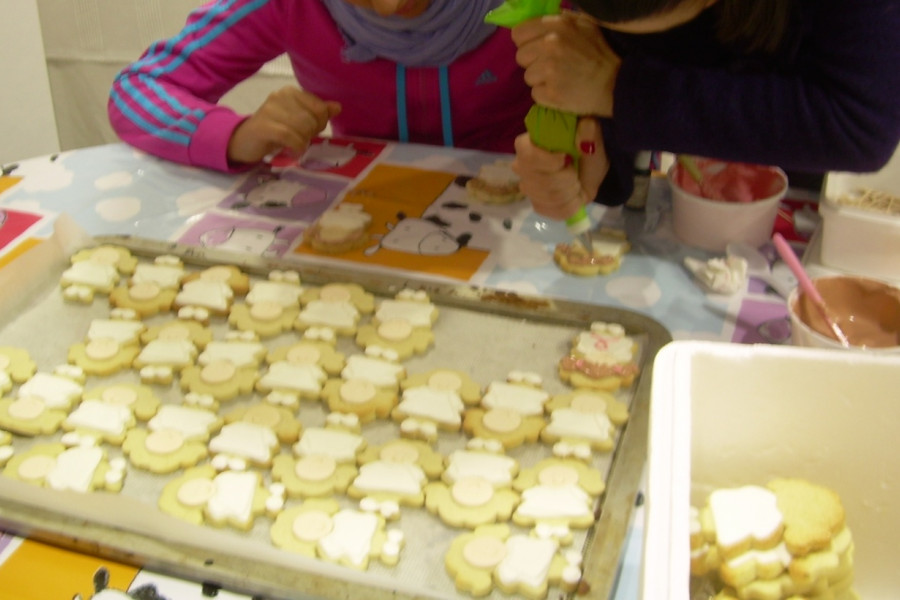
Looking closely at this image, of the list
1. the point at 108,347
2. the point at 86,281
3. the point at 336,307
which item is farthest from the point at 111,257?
the point at 336,307

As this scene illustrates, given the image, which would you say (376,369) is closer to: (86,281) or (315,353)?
(315,353)

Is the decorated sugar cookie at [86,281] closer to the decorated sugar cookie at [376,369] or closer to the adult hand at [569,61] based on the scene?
the decorated sugar cookie at [376,369]

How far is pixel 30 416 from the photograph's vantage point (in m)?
0.69

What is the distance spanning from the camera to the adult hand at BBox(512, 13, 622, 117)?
2.48 ft

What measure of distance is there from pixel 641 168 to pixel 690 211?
8 centimetres

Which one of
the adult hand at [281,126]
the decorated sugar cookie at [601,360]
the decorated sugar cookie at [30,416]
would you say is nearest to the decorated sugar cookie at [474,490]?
the decorated sugar cookie at [601,360]

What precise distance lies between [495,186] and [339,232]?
204 millimetres

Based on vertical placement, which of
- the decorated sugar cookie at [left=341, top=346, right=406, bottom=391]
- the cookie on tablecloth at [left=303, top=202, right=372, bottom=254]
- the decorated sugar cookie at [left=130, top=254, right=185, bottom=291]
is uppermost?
the cookie on tablecloth at [left=303, top=202, right=372, bottom=254]

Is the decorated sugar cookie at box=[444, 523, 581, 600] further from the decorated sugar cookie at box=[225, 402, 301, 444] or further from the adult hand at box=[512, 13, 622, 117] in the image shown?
the adult hand at box=[512, 13, 622, 117]

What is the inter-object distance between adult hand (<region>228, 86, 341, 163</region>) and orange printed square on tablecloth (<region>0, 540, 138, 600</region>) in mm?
587

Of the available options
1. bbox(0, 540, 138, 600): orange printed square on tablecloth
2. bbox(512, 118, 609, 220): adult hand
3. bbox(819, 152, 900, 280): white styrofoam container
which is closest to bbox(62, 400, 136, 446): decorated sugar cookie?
bbox(0, 540, 138, 600): orange printed square on tablecloth

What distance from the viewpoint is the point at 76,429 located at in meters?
0.69

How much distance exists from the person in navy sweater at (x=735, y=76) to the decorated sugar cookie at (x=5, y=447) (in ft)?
1.77

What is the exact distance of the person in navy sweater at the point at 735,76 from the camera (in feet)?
2.06
